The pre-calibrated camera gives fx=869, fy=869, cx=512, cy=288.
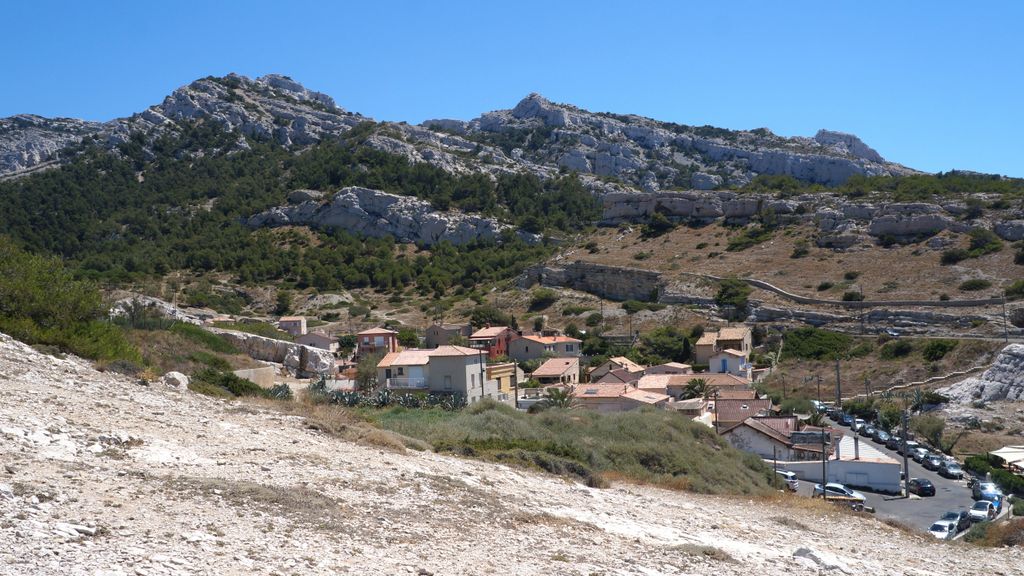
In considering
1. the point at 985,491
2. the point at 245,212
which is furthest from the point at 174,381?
the point at 245,212

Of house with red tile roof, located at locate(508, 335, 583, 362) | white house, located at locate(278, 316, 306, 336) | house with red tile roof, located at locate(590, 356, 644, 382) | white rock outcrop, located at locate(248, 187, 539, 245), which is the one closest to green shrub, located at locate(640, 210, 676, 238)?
white rock outcrop, located at locate(248, 187, 539, 245)

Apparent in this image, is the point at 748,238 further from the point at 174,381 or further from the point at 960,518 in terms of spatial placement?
the point at 174,381

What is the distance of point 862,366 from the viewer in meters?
51.6

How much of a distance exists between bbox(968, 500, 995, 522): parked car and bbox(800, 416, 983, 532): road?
93 centimetres

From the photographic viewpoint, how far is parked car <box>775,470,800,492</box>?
28.8 metres

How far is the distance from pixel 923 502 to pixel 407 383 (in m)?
20.5

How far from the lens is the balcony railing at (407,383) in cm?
3709

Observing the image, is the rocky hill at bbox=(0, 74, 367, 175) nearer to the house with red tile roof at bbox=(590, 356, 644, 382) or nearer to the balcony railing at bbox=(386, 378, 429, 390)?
the house with red tile roof at bbox=(590, 356, 644, 382)

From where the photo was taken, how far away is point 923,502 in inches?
1194

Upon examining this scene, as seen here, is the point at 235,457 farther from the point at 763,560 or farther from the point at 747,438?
the point at 747,438

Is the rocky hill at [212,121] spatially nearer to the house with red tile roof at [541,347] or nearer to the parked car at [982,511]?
the house with red tile roof at [541,347]

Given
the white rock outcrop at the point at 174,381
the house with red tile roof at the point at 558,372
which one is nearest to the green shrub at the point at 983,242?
the house with red tile roof at the point at 558,372

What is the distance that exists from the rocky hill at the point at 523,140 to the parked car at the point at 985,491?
271ft

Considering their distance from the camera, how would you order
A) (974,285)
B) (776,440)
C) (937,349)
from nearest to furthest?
(776,440)
(937,349)
(974,285)
